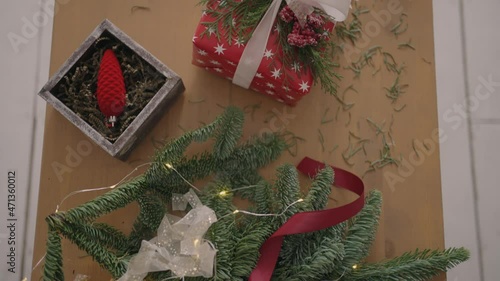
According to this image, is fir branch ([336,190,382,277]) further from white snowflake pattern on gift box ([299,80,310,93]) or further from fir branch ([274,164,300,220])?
white snowflake pattern on gift box ([299,80,310,93])

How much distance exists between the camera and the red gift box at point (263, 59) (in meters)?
0.86

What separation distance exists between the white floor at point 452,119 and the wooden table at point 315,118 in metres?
0.03

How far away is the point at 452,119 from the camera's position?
1.07 m

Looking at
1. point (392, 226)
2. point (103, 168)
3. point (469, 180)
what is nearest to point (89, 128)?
point (103, 168)

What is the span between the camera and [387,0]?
1078 millimetres

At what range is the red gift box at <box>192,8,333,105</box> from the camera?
857mm

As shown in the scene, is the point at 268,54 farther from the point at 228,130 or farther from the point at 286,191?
the point at 286,191

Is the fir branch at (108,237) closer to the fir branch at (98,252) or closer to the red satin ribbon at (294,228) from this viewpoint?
the fir branch at (98,252)

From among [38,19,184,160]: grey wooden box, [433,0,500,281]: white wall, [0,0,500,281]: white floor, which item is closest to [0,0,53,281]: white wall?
[0,0,500,281]: white floor

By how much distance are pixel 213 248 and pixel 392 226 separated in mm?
498

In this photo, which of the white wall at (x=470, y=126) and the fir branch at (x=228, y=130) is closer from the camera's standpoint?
the fir branch at (x=228, y=130)

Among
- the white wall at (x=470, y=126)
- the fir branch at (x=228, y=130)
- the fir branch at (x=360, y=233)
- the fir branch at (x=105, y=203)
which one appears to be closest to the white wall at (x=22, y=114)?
the fir branch at (x=105, y=203)

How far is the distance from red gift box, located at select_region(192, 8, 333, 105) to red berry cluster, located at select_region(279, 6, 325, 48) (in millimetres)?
36

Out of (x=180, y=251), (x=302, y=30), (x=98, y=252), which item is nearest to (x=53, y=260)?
(x=98, y=252)
